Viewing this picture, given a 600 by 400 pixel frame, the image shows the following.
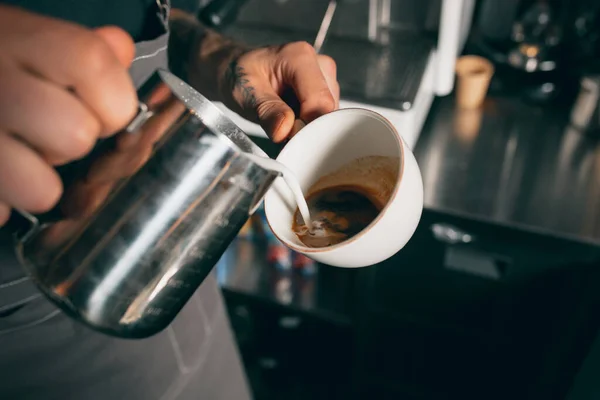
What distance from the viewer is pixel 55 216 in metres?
0.45

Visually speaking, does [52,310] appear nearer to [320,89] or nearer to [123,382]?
[123,382]

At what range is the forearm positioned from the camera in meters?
0.79

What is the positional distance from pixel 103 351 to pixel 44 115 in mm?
539

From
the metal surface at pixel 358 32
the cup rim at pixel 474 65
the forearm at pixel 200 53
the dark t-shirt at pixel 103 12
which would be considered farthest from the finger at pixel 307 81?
the cup rim at pixel 474 65

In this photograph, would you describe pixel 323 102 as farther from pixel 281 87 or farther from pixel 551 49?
pixel 551 49

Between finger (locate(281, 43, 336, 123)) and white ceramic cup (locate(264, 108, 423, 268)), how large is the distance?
33 mm

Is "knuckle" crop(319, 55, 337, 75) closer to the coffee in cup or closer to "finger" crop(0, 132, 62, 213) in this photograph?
the coffee in cup

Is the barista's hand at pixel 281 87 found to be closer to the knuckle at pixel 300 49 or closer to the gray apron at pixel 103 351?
the knuckle at pixel 300 49

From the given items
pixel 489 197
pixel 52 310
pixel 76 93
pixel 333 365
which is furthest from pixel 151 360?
pixel 333 365

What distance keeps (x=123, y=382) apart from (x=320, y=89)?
1.86 ft

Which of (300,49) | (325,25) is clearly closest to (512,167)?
(325,25)

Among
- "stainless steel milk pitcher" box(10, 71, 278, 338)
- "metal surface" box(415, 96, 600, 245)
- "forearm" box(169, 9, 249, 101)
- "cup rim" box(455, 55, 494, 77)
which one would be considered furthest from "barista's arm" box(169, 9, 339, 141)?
"cup rim" box(455, 55, 494, 77)

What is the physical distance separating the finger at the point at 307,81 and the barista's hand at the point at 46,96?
0.93ft

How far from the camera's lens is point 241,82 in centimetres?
72
